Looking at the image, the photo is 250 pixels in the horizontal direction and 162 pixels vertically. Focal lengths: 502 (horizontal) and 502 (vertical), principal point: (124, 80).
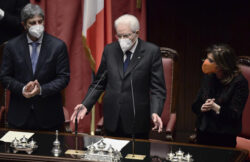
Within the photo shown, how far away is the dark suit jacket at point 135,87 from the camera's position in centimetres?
347

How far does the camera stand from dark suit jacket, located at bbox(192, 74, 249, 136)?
10.9 feet

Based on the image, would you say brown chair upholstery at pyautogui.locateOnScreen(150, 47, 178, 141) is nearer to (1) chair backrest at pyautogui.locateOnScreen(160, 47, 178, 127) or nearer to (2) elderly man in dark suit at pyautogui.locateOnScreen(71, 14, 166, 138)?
(1) chair backrest at pyautogui.locateOnScreen(160, 47, 178, 127)

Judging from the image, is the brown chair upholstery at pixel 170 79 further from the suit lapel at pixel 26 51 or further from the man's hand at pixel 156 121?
the suit lapel at pixel 26 51

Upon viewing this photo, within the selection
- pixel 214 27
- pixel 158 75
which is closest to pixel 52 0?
pixel 214 27

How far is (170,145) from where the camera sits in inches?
128

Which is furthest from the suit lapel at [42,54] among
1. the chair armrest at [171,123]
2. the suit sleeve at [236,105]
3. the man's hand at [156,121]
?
the suit sleeve at [236,105]

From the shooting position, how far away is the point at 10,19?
14.0 ft

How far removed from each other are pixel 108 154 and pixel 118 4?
229cm

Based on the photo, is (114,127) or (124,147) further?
(114,127)

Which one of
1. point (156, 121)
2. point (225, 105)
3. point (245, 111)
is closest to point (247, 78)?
point (245, 111)

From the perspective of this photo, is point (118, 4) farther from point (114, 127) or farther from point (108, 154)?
point (108, 154)

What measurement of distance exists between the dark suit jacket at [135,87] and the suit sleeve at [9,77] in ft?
1.78

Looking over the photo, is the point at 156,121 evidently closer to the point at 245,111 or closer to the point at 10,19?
the point at 245,111

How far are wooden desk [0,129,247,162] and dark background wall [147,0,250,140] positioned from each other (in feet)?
4.28
